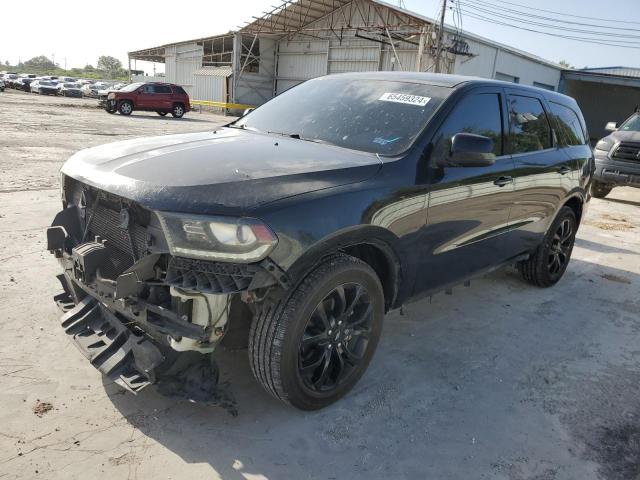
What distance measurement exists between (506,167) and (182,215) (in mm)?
2617

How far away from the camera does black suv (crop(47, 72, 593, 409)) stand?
7.70ft

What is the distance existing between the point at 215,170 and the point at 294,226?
1.74ft

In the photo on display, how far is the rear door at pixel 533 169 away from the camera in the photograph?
13.6ft

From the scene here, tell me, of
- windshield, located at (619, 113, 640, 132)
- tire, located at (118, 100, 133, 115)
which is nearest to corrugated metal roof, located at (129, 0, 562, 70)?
tire, located at (118, 100, 133, 115)

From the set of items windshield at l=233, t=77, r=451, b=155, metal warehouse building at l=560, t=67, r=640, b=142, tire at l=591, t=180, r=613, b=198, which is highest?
metal warehouse building at l=560, t=67, r=640, b=142

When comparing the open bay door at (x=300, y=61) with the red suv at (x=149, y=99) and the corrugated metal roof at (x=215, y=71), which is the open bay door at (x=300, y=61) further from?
the red suv at (x=149, y=99)

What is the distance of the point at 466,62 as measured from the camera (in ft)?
81.0

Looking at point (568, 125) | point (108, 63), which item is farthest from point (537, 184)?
point (108, 63)

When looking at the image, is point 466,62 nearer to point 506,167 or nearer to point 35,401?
point 506,167

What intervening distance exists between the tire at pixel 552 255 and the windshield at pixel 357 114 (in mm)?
2310

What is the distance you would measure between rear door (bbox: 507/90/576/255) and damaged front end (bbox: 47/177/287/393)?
102 inches

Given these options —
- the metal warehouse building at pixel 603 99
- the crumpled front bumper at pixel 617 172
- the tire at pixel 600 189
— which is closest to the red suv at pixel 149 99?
the tire at pixel 600 189

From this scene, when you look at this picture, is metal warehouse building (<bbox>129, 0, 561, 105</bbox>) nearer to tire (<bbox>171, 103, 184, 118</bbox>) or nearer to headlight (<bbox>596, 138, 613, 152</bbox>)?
tire (<bbox>171, 103, 184, 118</bbox>)

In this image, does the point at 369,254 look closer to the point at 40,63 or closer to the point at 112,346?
the point at 112,346
